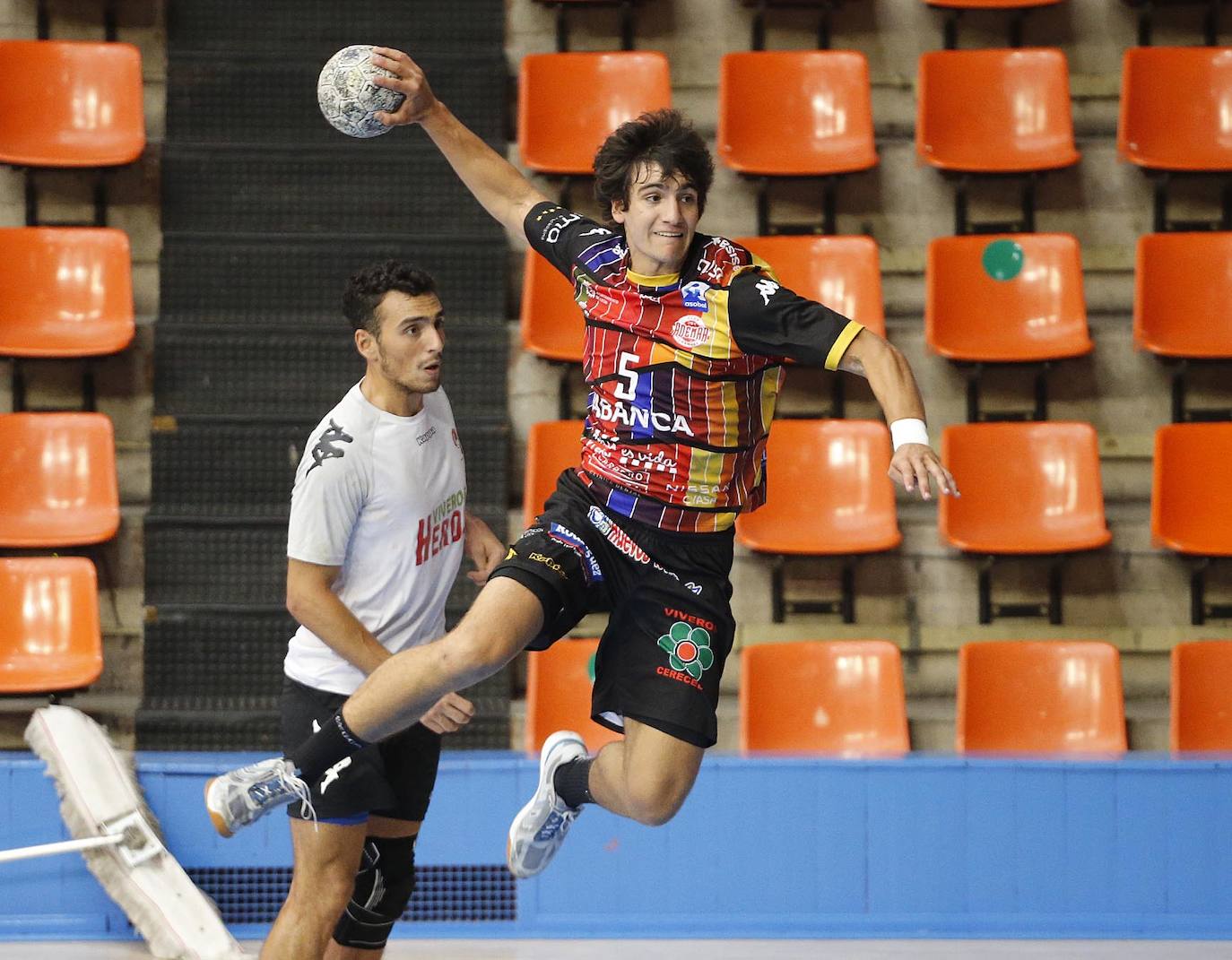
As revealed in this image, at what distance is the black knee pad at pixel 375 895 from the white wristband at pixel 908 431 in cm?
167

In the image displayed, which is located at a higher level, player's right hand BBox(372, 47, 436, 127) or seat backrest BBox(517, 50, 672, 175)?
seat backrest BBox(517, 50, 672, 175)

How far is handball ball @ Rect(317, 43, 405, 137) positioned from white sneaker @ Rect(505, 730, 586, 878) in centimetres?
167

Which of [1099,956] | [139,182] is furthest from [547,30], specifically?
[1099,956]

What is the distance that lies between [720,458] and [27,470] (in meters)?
3.51

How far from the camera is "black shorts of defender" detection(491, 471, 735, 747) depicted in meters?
3.46

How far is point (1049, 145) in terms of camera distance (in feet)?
22.3

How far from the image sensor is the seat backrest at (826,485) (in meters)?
5.90

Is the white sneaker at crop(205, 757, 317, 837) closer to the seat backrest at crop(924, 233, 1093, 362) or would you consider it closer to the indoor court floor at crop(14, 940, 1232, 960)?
the indoor court floor at crop(14, 940, 1232, 960)

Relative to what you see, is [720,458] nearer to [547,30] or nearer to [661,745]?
[661,745]

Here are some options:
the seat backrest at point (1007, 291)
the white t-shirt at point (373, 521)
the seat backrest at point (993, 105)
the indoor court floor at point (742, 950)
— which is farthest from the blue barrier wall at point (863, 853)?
the seat backrest at point (993, 105)

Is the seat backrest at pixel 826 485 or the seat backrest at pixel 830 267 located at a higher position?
the seat backrest at pixel 830 267

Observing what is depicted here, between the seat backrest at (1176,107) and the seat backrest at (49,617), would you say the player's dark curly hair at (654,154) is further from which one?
the seat backrest at (1176,107)

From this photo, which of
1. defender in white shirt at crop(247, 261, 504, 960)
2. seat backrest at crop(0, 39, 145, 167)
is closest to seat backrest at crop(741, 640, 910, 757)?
defender in white shirt at crop(247, 261, 504, 960)

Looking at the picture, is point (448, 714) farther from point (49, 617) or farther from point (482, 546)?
point (49, 617)
